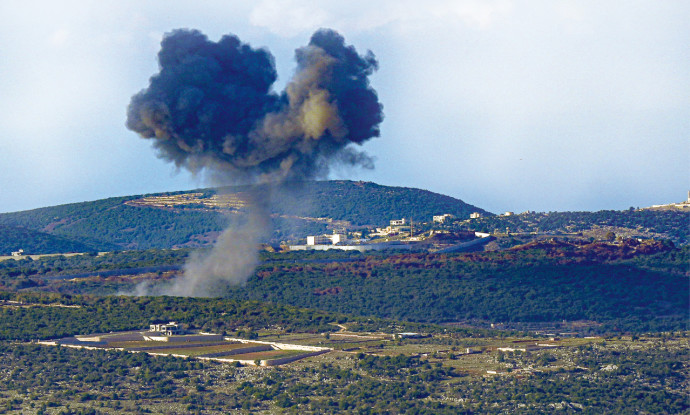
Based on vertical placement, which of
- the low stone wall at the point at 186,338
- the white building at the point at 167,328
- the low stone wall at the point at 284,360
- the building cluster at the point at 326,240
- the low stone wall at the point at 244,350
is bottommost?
the low stone wall at the point at 284,360

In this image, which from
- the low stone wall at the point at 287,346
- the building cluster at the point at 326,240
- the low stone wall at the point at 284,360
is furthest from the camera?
the building cluster at the point at 326,240

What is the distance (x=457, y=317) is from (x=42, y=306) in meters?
36.1

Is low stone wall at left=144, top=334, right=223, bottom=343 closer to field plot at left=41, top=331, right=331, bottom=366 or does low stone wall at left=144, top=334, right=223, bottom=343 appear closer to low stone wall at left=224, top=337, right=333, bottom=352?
field plot at left=41, top=331, right=331, bottom=366

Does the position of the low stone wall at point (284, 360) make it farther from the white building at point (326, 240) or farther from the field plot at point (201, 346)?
the white building at point (326, 240)

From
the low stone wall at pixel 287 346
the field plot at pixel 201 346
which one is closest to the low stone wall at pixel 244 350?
the field plot at pixel 201 346

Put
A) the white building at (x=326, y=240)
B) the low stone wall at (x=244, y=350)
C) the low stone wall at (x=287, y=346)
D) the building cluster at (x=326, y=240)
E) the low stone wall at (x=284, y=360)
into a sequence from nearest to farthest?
the low stone wall at (x=284, y=360) < the low stone wall at (x=244, y=350) < the low stone wall at (x=287, y=346) < the building cluster at (x=326, y=240) < the white building at (x=326, y=240)

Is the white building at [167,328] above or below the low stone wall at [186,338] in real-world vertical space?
above

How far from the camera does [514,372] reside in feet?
301

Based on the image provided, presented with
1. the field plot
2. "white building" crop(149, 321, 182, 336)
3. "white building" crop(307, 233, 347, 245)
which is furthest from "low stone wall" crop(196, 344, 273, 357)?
"white building" crop(307, 233, 347, 245)

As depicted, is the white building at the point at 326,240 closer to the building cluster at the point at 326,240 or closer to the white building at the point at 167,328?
the building cluster at the point at 326,240

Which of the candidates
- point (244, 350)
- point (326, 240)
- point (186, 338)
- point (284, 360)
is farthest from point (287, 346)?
point (326, 240)

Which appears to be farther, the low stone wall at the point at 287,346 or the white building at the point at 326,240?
the white building at the point at 326,240

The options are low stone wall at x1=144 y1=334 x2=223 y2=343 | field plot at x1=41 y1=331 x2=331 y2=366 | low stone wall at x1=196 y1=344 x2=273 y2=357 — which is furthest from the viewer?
low stone wall at x1=144 y1=334 x2=223 y2=343

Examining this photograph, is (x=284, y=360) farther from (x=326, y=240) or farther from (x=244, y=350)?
(x=326, y=240)
